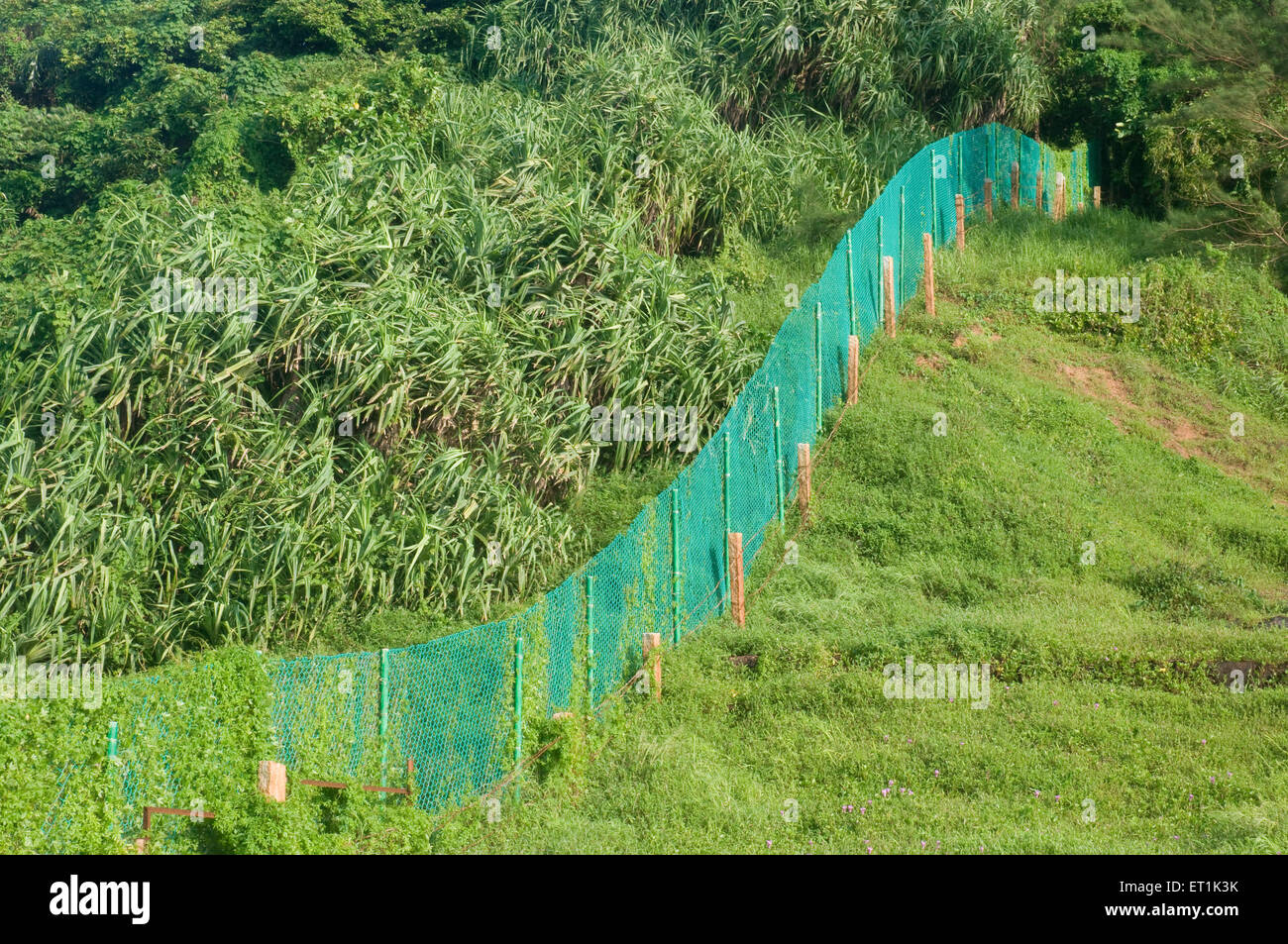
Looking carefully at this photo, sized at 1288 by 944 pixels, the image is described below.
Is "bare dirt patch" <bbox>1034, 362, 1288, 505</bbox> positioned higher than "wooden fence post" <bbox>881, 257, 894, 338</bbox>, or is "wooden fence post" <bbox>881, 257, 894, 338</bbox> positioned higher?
"wooden fence post" <bbox>881, 257, 894, 338</bbox>

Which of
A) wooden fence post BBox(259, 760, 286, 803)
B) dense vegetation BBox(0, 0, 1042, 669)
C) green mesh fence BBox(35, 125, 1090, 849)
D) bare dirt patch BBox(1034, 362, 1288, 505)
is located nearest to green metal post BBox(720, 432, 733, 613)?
green mesh fence BBox(35, 125, 1090, 849)

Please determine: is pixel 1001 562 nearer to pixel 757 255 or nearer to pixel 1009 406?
pixel 1009 406

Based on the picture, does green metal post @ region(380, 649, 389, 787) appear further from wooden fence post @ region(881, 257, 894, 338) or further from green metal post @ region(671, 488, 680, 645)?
wooden fence post @ region(881, 257, 894, 338)

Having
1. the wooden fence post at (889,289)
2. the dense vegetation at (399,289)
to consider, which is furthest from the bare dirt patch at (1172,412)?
the dense vegetation at (399,289)

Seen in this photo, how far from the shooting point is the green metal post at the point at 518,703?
339 inches

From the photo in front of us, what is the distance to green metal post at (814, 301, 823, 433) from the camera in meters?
13.5

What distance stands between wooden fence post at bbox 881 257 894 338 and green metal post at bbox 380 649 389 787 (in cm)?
919

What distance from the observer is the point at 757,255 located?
17797 millimetres

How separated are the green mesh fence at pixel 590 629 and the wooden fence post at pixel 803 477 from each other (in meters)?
0.10

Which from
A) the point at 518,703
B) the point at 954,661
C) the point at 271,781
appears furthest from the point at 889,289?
the point at 271,781

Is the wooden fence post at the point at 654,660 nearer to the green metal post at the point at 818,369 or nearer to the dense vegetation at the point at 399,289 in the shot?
the dense vegetation at the point at 399,289

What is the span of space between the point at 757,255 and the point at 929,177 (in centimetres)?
247

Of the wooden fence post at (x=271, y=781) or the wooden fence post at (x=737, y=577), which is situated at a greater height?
the wooden fence post at (x=737, y=577)
